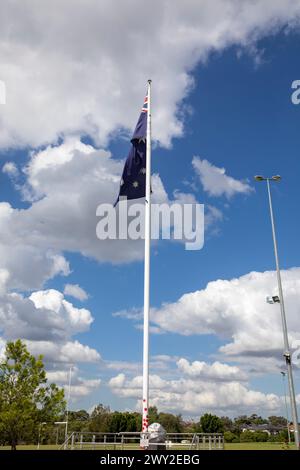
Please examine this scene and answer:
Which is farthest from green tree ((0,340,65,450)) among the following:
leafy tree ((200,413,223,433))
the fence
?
leafy tree ((200,413,223,433))

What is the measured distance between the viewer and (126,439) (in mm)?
17969

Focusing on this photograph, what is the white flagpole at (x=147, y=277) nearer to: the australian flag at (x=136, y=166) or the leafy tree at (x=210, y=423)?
the australian flag at (x=136, y=166)

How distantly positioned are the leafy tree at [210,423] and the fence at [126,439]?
4370 inches

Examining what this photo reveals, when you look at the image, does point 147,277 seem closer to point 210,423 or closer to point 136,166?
point 136,166

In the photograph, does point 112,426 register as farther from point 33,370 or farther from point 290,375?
point 290,375

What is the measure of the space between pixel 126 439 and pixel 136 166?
447 inches

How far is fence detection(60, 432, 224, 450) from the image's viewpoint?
57.7 feet

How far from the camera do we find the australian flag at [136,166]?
20734 millimetres

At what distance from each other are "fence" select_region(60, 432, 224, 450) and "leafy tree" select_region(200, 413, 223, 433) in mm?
110993

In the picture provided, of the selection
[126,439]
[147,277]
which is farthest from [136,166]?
[126,439]

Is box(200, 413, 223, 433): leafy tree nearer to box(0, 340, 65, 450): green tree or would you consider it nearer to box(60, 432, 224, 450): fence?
box(0, 340, 65, 450): green tree
